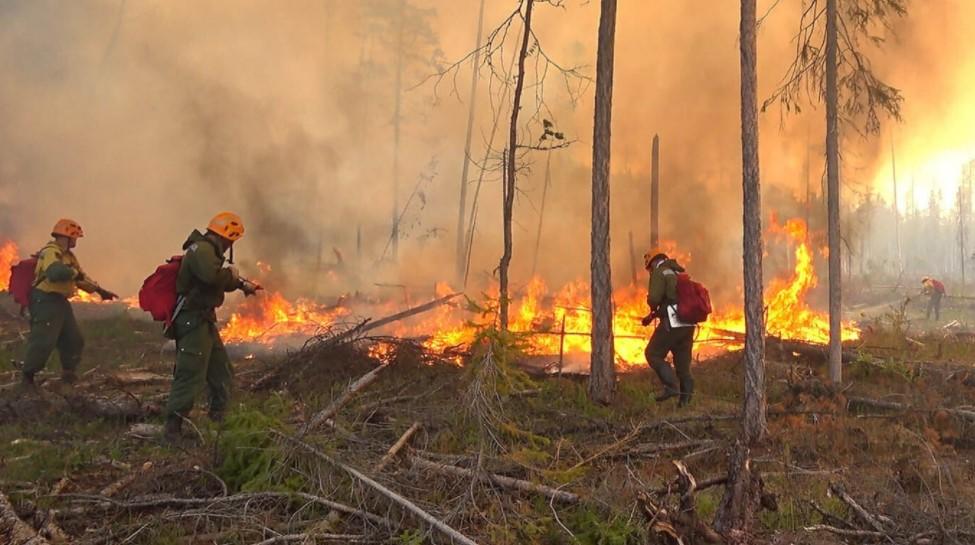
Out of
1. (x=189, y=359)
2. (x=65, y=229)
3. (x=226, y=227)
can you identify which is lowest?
(x=189, y=359)

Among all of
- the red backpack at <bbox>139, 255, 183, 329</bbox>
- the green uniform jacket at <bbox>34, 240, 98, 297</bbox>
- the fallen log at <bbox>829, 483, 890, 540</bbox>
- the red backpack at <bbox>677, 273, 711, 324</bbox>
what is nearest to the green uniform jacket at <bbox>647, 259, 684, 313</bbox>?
the red backpack at <bbox>677, 273, 711, 324</bbox>

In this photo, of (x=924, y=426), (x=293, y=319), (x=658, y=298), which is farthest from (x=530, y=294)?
(x=924, y=426)

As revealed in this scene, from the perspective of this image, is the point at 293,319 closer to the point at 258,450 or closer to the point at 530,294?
the point at 530,294

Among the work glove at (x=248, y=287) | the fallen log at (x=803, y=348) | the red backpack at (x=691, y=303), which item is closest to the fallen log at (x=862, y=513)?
the red backpack at (x=691, y=303)

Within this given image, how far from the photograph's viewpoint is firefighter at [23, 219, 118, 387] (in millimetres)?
7191

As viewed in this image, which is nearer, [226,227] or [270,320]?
[226,227]

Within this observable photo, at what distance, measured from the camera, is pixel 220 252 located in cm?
580

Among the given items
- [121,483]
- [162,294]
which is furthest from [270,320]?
[121,483]

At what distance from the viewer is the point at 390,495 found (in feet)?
11.7

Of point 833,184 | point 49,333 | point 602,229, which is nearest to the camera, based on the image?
point 49,333

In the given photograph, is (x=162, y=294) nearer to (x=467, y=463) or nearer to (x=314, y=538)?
(x=314, y=538)

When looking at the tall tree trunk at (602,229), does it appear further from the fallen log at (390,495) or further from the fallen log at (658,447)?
the fallen log at (390,495)

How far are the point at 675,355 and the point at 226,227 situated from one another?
18.4 feet

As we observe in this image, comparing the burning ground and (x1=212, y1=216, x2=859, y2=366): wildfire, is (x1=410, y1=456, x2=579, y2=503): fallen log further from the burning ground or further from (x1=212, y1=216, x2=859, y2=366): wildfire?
(x1=212, y1=216, x2=859, y2=366): wildfire
